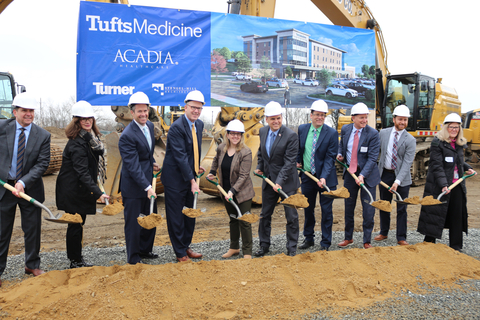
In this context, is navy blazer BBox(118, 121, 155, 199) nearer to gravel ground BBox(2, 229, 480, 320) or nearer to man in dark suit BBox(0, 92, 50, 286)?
man in dark suit BBox(0, 92, 50, 286)

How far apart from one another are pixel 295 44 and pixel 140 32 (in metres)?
2.91

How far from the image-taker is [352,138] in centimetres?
499

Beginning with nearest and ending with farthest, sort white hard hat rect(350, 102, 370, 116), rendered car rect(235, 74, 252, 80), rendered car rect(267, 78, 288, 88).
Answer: white hard hat rect(350, 102, 370, 116)
rendered car rect(235, 74, 252, 80)
rendered car rect(267, 78, 288, 88)

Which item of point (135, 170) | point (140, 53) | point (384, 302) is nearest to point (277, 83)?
point (140, 53)

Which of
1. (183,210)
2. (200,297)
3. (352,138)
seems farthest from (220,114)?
(200,297)

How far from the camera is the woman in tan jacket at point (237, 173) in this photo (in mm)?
4344

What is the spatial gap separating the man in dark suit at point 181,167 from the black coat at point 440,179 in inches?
119

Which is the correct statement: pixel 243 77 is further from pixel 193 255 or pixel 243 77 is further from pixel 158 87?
pixel 193 255

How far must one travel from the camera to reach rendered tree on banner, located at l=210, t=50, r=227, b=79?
646 cm

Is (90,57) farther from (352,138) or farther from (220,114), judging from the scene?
(352,138)

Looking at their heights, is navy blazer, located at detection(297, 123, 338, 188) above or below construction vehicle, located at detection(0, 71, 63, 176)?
below

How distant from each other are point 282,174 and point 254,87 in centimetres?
288

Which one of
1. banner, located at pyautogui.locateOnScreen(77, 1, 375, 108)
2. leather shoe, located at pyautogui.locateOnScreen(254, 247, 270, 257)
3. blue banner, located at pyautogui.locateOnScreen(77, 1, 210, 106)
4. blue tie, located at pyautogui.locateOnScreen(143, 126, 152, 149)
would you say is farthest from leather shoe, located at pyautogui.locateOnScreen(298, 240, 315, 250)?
blue banner, located at pyautogui.locateOnScreen(77, 1, 210, 106)

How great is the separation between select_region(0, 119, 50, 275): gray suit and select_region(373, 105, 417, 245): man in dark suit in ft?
13.9
